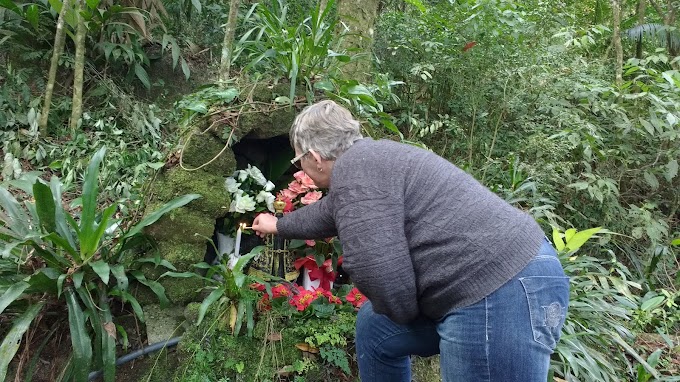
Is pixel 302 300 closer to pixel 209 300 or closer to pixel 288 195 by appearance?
pixel 209 300

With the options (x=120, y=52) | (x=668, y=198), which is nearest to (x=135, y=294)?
(x=120, y=52)

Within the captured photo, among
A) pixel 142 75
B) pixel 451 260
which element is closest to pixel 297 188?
pixel 451 260

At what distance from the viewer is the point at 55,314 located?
2.42 metres

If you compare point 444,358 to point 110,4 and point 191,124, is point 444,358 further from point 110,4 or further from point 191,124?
point 110,4

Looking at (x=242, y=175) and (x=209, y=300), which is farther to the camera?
(x=242, y=175)

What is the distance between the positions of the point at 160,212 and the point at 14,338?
30.2 inches

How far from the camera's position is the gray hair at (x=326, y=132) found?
1682mm

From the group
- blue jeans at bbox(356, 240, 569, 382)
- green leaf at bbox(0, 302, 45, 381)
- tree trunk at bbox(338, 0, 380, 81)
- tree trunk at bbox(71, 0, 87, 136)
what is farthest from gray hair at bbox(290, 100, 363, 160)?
tree trunk at bbox(71, 0, 87, 136)

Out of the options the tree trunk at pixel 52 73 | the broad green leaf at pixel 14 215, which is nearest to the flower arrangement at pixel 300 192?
the broad green leaf at pixel 14 215

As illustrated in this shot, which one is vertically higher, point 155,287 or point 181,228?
point 181,228

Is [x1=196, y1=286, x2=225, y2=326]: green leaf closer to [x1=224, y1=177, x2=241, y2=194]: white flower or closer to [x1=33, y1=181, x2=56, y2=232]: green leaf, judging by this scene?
[x1=224, y1=177, x2=241, y2=194]: white flower

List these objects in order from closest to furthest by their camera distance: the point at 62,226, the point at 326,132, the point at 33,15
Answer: the point at 326,132, the point at 62,226, the point at 33,15

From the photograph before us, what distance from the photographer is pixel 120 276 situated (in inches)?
92.6

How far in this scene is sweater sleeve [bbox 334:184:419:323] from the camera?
1.44 meters
